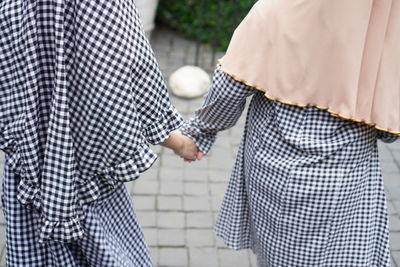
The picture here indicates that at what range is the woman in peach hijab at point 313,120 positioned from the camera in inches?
69.5

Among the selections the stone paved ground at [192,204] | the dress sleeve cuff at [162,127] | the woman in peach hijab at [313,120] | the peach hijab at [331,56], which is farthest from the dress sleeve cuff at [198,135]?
the stone paved ground at [192,204]

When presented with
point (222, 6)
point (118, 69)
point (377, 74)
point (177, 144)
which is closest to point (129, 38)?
point (118, 69)

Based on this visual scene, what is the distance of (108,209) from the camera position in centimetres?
177

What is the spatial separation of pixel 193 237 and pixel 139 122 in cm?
184

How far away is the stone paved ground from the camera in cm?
316

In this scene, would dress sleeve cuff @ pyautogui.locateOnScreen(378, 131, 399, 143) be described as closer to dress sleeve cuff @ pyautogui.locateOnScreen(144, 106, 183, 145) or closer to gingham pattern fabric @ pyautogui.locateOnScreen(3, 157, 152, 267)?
dress sleeve cuff @ pyautogui.locateOnScreen(144, 106, 183, 145)

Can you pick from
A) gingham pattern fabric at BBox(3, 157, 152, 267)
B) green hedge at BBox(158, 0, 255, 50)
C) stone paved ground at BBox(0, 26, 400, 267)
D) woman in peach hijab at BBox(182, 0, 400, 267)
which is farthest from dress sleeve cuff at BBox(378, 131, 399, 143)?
green hedge at BBox(158, 0, 255, 50)

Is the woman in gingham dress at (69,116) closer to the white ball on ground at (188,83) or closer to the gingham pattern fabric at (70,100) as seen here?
the gingham pattern fabric at (70,100)

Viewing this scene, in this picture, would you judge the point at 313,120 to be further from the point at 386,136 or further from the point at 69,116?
the point at 69,116

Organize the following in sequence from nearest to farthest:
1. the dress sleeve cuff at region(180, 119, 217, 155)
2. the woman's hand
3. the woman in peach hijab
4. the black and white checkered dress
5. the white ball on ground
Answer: the woman in peach hijab, the black and white checkered dress, the woman's hand, the dress sleeve cuff at region(180, 119, 217, 155), the white ball on ground

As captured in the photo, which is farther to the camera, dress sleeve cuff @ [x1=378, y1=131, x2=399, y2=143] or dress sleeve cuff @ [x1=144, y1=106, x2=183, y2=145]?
dress sleeve cuff @ [x1=378, y1=131, x2=399, y2=143]

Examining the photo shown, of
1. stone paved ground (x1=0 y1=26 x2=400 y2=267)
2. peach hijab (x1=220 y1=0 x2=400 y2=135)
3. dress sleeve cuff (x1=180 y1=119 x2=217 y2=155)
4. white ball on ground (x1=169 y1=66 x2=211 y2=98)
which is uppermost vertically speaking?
peach hijab (x1=220 y1=0 x2=400 y2=135)

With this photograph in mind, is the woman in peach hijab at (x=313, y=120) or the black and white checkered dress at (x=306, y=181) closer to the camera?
the woman in peach hijab at (x=313, y=120)

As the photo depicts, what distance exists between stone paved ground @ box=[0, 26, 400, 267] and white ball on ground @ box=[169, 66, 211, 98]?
0.26 meters
